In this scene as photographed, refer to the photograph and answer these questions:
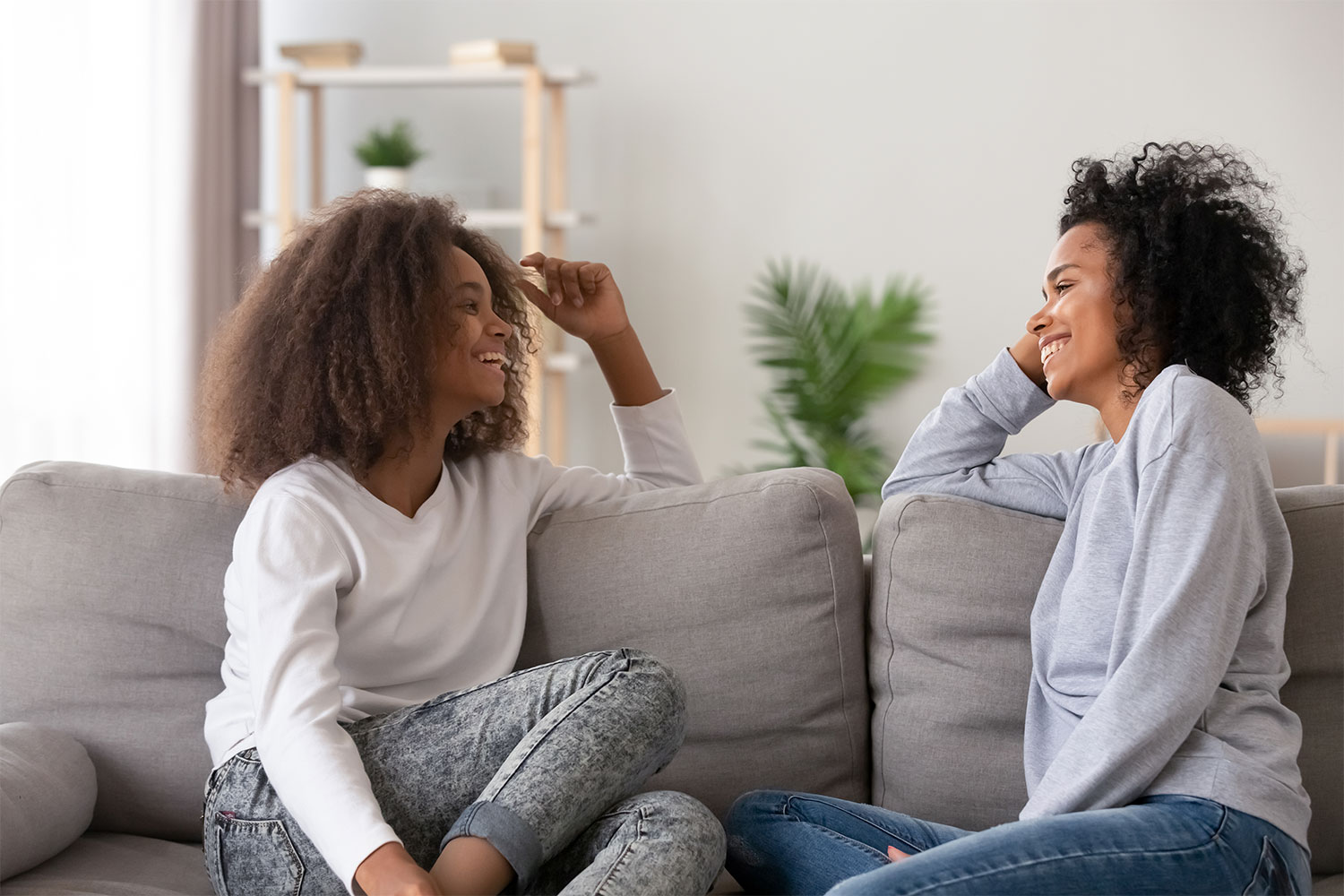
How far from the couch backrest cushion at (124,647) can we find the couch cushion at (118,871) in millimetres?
37

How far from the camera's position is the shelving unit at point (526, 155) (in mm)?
3619

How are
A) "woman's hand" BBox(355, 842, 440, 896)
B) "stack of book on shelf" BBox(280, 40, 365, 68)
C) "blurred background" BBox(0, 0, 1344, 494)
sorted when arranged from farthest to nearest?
1. "stack of book on shelf" BBox(280, 40, 365, 68)
2. "blurred background" BBox(0, 0, 1344, 494)
3. "woman's hand" BBox(355, 842, 440, 896)

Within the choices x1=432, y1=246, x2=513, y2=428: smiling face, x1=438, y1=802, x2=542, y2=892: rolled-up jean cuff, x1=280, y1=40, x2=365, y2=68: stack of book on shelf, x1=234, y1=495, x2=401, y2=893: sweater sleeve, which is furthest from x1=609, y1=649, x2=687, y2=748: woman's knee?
x1=280, y1=40, x2=365, y2=68: stack of book on shelf

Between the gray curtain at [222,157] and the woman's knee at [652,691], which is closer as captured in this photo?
the woman's knee at [652,691]

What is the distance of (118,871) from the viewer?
4.30ft

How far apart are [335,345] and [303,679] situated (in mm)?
415

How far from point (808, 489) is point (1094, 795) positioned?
0.53 meters

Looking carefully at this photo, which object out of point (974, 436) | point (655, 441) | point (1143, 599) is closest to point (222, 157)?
point (655, 441)

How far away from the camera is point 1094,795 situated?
107 centimetres

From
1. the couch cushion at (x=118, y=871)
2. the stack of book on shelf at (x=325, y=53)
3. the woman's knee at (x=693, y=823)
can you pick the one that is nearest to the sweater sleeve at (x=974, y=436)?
the woman's knee at (x=693, y=823)

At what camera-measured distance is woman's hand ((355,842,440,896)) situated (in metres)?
0.98

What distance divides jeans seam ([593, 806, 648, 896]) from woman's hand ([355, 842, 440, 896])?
0.14m

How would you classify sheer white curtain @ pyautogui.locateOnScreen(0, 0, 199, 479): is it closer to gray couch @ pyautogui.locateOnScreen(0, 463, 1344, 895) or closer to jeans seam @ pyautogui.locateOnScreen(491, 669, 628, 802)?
gray couch @ pyautogui.locateOnScreen(0, 463, 1344, 895)

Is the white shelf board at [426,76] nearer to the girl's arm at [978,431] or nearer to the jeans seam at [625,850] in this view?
the girl's arm at [978,431]
